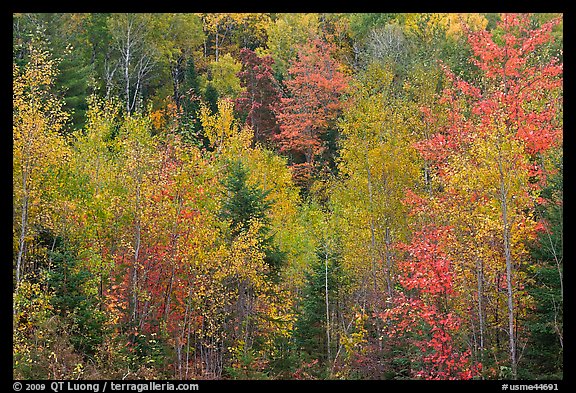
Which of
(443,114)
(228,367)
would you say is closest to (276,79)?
(443,114)

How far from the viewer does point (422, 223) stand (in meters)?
18.7

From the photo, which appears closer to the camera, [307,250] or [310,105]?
[307,250]

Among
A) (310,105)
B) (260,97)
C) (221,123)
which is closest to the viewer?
(221,123)

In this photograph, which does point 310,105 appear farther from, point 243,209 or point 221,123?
point 243,209

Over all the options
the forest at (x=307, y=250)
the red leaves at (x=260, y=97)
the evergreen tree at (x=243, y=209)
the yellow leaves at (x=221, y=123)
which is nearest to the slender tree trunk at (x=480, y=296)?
the forest at (x=307, y=250)

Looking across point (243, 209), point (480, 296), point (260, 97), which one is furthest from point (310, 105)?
point (480, 296)

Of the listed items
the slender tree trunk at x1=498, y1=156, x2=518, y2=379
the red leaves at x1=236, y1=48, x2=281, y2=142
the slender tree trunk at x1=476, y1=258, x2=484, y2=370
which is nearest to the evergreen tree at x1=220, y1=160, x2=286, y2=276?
the slender tree trunk at x1=476, y1=258, x2=484, y2=370

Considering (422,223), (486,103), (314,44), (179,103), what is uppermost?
(314,44)

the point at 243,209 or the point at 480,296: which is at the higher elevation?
the point at 243,209

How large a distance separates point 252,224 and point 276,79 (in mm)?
22086

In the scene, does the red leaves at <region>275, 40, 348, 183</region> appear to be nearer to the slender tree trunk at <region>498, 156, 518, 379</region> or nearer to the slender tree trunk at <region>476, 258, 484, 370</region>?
the slender tree trunk at <region>476, 258, 484, 370</region>
